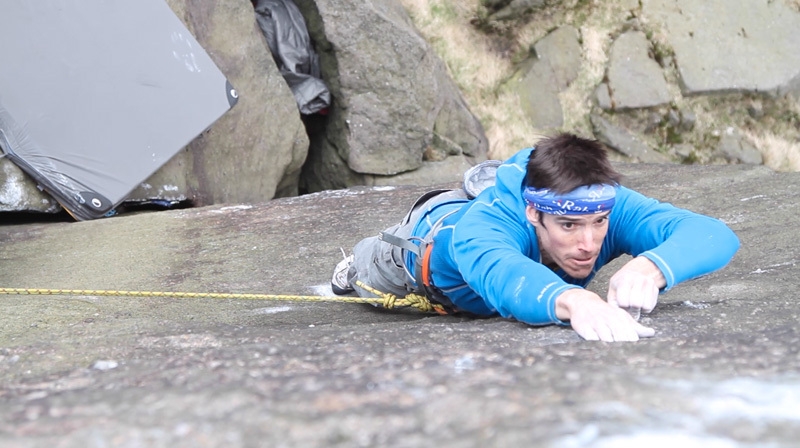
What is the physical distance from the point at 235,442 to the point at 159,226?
13.1 feet

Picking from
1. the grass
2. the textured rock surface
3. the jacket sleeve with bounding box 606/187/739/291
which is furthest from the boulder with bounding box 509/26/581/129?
the jacket sleeve with bounding box 606/187/739/291

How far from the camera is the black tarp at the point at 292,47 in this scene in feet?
23.0

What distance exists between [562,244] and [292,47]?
523 centimetres

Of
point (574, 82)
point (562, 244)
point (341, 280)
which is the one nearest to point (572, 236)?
point (562, 244)

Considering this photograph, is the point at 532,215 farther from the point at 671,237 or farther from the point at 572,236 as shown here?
the point at 671,237

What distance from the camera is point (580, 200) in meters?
2.29

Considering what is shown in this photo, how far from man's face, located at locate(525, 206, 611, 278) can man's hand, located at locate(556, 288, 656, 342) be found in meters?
0.38

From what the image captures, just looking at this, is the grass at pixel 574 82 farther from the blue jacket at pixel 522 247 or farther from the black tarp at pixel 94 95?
the blue jacket at pixel 522 247

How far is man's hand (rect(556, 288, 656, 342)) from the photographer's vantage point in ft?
6.06

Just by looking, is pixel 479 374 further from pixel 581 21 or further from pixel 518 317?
pixel 581 21

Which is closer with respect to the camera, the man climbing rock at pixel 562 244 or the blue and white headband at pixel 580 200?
the man climbing rock at pixel 562 244

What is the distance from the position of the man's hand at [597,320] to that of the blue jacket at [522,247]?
59 millimetres

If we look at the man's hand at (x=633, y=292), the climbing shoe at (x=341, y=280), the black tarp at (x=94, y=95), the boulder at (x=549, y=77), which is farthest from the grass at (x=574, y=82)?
the man's hand at (x=633, y=292)

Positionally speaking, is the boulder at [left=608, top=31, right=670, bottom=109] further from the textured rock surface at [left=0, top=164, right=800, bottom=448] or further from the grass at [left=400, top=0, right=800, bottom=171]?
the textured rock surface at [left=0, top=164, right=800, bottom=448]
